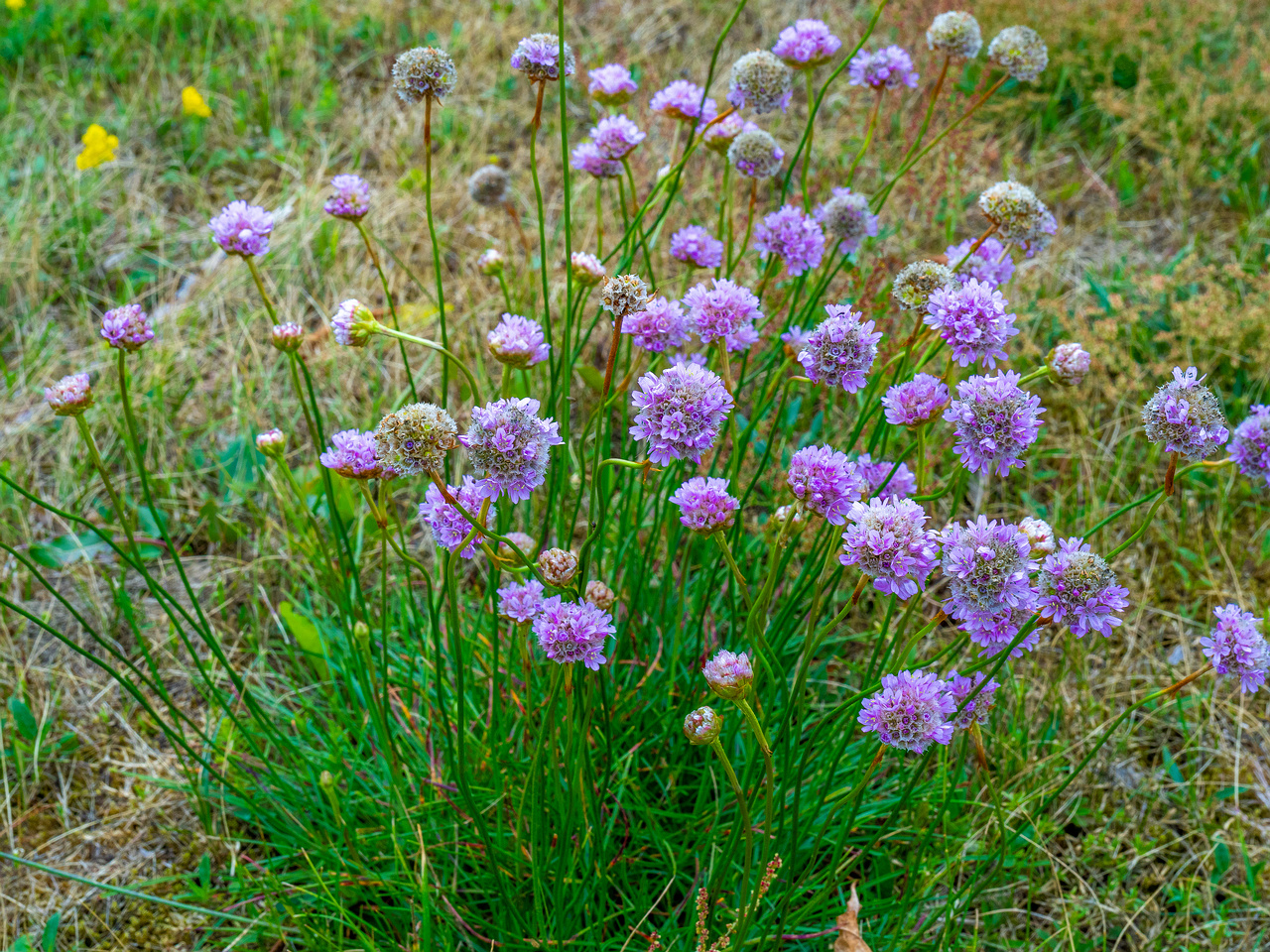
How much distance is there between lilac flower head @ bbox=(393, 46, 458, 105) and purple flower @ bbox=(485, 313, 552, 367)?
1.48ft

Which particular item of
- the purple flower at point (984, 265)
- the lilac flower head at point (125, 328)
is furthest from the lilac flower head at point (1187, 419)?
the lilac flower head at point (125, 328)

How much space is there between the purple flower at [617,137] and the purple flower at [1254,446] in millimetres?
1142

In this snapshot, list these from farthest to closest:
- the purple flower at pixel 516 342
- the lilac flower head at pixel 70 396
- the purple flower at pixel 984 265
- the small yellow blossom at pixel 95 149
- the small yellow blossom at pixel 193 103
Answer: the small yellow blossom at pixel 193 103 < the small yellow blossom at pixel 95 149 < the purple flower at pixel 984 265 < the lilac flower head at pixel 70 396 < the purple flower at pixel 516 342

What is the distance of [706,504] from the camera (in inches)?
51.3

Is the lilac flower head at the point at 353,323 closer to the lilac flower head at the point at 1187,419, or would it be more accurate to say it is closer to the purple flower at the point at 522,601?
the purple flower at the point at 522,601

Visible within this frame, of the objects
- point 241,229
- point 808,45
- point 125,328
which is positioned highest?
point 808,45

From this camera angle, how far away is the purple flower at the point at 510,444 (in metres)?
1.24

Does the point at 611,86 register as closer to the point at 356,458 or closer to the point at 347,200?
the point at 347,200

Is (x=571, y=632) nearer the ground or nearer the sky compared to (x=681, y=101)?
nearer the ground

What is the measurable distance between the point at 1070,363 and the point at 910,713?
558 mm

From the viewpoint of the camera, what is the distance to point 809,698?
2.16 m

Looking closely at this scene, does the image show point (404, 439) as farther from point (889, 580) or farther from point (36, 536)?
point (36, 536)

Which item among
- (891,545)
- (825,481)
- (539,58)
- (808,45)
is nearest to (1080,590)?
(891,545)

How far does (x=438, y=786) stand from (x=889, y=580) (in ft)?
3.74
